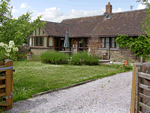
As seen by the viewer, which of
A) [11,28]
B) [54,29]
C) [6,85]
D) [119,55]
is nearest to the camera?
[6,85]

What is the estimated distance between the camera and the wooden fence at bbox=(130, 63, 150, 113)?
324 cm

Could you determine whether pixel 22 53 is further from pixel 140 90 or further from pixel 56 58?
pixel 140 90

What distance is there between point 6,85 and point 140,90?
3543 mm

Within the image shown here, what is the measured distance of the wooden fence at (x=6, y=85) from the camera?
457 cm

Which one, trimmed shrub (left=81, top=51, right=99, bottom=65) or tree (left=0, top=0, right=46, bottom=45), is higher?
tree (left=0, top=0, right=46, bottom=45)

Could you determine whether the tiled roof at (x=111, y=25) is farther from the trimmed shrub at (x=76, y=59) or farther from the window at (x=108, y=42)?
the trimmed shrub at (x=76, y=59)

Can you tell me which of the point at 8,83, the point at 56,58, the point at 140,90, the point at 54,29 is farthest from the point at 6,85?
the point at 54,29

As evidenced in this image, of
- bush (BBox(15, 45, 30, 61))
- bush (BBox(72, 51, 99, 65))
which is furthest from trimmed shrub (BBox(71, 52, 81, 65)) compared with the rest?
bush (BBox(15, 45, 30, 61))

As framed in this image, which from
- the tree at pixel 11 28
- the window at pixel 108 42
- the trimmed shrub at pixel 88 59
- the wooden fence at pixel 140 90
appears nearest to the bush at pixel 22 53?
the trimmed shrub at pixel 88 59

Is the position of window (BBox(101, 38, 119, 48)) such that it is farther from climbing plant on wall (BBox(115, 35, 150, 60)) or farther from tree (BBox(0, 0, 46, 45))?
tree (BBox(0, 0, 46, 45))

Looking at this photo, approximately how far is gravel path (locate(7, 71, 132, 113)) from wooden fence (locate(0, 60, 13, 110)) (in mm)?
263

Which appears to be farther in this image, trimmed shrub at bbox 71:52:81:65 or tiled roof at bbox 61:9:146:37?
tiled roof at bbox 61:9:146:37

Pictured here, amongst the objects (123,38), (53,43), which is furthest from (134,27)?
(53,43)

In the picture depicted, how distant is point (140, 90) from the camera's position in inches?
132
